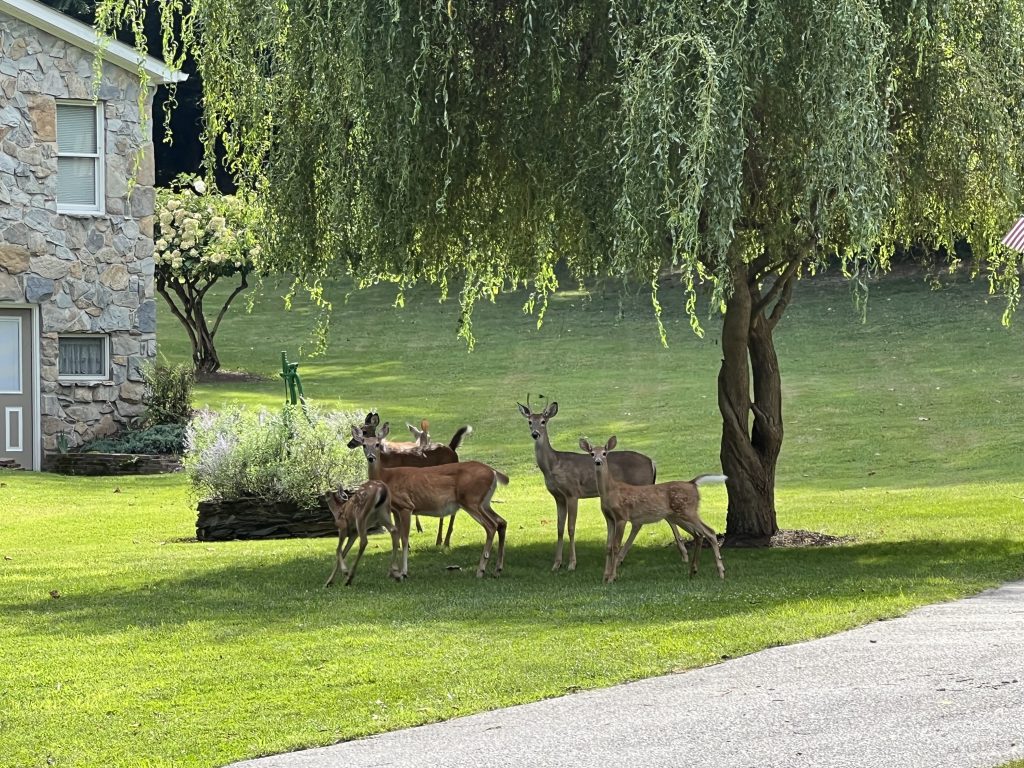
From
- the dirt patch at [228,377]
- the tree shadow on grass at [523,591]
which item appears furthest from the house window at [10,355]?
the tree shadow on grass at [523,591]

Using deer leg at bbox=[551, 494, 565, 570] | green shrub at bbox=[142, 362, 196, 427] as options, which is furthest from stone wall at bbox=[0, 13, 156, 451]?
deer leg at bbox=[551, 494, 565, 570]

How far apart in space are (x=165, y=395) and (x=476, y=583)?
1521cm

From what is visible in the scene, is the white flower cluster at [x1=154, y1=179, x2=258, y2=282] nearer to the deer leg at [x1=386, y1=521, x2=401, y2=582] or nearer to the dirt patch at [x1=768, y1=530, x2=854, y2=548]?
the dirt patch at [x1=768, y1=530, x2=854, y2=548]

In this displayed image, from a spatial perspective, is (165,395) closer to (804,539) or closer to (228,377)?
(228,377)

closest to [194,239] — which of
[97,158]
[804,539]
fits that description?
[97,158]

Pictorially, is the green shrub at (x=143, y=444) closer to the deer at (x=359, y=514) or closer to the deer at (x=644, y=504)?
the deer at (x=359, y=514)

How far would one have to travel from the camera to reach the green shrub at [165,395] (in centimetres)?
2761

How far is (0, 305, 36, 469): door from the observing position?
26.7 m

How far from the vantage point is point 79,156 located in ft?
88.8

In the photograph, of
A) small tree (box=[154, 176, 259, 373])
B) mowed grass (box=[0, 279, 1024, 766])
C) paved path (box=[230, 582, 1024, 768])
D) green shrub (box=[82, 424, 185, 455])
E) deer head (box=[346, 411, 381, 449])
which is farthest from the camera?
small tree (box=[154, 176, 259, 373])

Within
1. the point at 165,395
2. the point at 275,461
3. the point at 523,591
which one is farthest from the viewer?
the point at 165,395

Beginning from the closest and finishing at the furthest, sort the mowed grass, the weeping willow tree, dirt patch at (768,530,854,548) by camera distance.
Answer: the mowed grass, the weeping willow tree, dirt patch at (768,530,854,548)

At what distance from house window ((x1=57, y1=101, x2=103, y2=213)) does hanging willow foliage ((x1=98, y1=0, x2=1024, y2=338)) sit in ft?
39.5

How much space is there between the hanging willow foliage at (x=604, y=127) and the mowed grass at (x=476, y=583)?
278 cm
